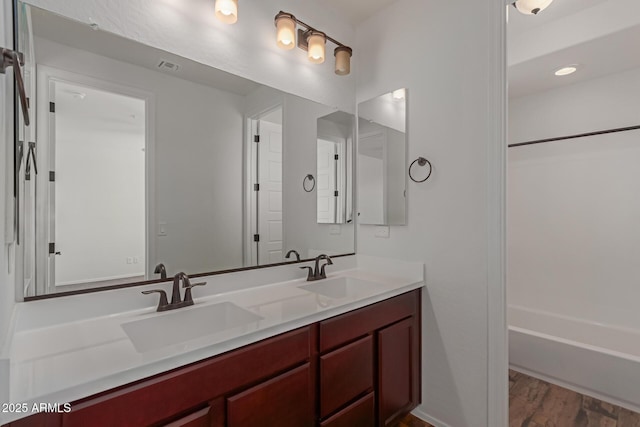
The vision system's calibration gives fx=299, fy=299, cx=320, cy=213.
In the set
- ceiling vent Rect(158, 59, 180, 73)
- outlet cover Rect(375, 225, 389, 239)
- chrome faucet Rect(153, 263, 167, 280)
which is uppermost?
ceiling vent Rect(158, 59, 180, 73)

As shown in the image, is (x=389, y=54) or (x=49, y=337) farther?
(x=389, y=54)

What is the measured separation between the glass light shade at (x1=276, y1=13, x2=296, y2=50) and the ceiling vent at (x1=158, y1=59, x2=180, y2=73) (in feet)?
2.01

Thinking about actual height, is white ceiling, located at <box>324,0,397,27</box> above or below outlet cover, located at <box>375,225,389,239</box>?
above

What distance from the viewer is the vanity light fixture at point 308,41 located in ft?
5.54

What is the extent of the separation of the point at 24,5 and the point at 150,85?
1.43ft

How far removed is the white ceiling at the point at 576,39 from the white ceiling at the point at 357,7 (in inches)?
35.6

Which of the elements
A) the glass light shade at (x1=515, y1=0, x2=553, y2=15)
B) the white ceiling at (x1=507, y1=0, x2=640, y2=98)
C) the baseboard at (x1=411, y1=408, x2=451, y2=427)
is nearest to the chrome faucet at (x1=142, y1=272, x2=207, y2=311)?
the baseboard at (x1=411, y1=408, x2=451, y2=427)

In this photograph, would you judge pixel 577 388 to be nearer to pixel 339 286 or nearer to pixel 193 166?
pixel 339 286

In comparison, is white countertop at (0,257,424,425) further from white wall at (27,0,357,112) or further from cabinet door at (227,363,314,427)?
white wall at (27,0,357,112)

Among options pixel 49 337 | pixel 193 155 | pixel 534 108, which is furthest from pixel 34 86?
pixel 534 108

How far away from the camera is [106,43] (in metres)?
1.22

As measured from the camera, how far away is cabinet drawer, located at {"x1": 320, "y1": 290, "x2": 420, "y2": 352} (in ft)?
4.32

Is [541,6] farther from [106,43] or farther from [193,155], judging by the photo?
[106,43]

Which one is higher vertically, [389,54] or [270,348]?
[389,54]
